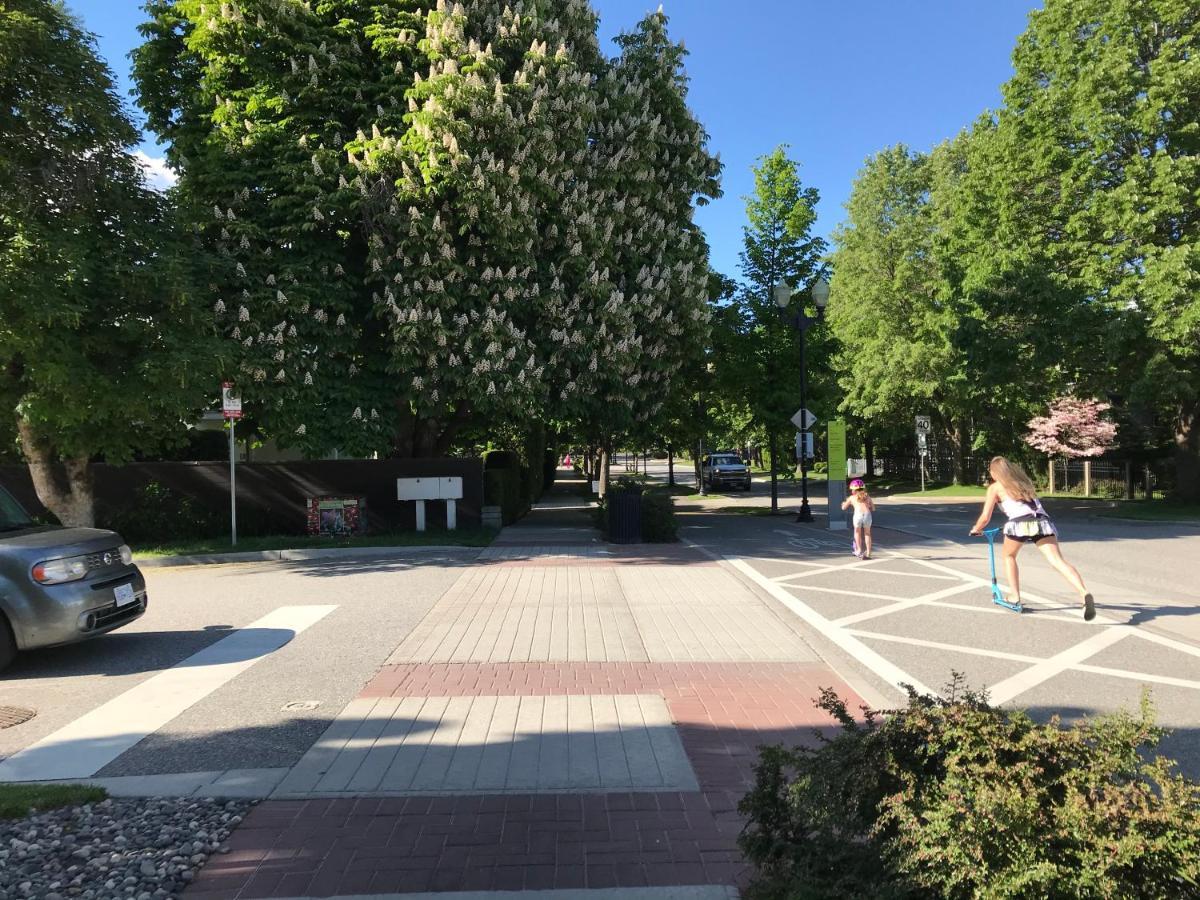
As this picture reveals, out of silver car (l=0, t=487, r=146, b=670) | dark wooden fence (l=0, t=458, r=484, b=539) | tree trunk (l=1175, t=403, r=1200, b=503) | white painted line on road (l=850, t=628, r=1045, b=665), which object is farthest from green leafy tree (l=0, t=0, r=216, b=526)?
tree trunk (l=1175, t=403, r=1200, b=503)

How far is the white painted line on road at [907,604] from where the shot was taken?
829 cm

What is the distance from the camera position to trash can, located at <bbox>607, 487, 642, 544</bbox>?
15398 millimetres

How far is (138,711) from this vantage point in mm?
5465

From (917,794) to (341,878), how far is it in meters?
2.36

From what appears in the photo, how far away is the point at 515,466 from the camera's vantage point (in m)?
24.5

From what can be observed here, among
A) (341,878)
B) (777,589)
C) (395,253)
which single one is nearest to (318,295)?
(395,253)

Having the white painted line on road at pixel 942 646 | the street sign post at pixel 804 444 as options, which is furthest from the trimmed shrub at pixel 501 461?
the white painted line on road at pixel 942 646

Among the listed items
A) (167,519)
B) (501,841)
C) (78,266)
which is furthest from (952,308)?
(501,841)

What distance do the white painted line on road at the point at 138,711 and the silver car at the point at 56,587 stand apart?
806 millimetres

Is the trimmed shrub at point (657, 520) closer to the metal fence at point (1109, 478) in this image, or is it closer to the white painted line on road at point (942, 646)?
the white painted line on road at point (942, 646)

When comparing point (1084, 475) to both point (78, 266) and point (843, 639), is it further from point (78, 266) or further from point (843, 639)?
point (78, 266)

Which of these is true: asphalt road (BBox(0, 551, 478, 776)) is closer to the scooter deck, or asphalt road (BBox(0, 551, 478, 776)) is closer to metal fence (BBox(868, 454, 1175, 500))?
the scooter deck

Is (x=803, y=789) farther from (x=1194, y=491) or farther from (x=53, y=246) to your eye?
(x=1194, y=491)

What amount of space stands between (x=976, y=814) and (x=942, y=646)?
527 centimetres
